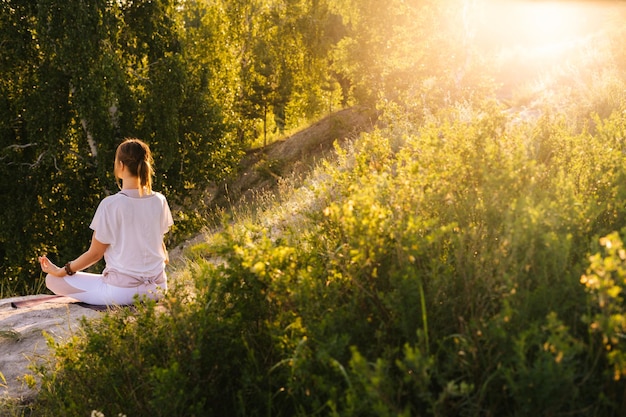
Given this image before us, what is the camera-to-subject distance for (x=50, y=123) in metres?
13.1

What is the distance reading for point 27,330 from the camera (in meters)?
5.04

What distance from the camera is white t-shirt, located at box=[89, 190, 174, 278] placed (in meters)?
5.41

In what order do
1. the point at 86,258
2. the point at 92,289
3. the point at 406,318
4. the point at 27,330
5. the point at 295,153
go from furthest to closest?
the point at 295,153
the point at 92,289
the point at 86,258
the point at 27,330
the point at 406,318

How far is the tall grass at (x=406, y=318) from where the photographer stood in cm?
241

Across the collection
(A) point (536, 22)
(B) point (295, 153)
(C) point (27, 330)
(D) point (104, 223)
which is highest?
(D) point (104, 223)

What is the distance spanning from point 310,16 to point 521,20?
38.4 ft

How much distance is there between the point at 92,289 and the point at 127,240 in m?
0.62

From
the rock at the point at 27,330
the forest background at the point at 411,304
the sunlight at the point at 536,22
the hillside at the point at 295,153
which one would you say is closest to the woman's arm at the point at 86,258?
the rock at the point at 27,330

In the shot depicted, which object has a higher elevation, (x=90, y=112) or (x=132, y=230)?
(x=90, y=112)

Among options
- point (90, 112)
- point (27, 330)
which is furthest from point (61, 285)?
point (90, 112)

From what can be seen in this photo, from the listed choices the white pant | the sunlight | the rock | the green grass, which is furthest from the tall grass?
the sunlight

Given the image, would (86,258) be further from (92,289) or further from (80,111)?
(80,111)

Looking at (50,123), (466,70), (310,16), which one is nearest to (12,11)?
(50,123)

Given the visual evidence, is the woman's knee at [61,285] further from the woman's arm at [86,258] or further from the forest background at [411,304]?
the forest background at [411,304]
